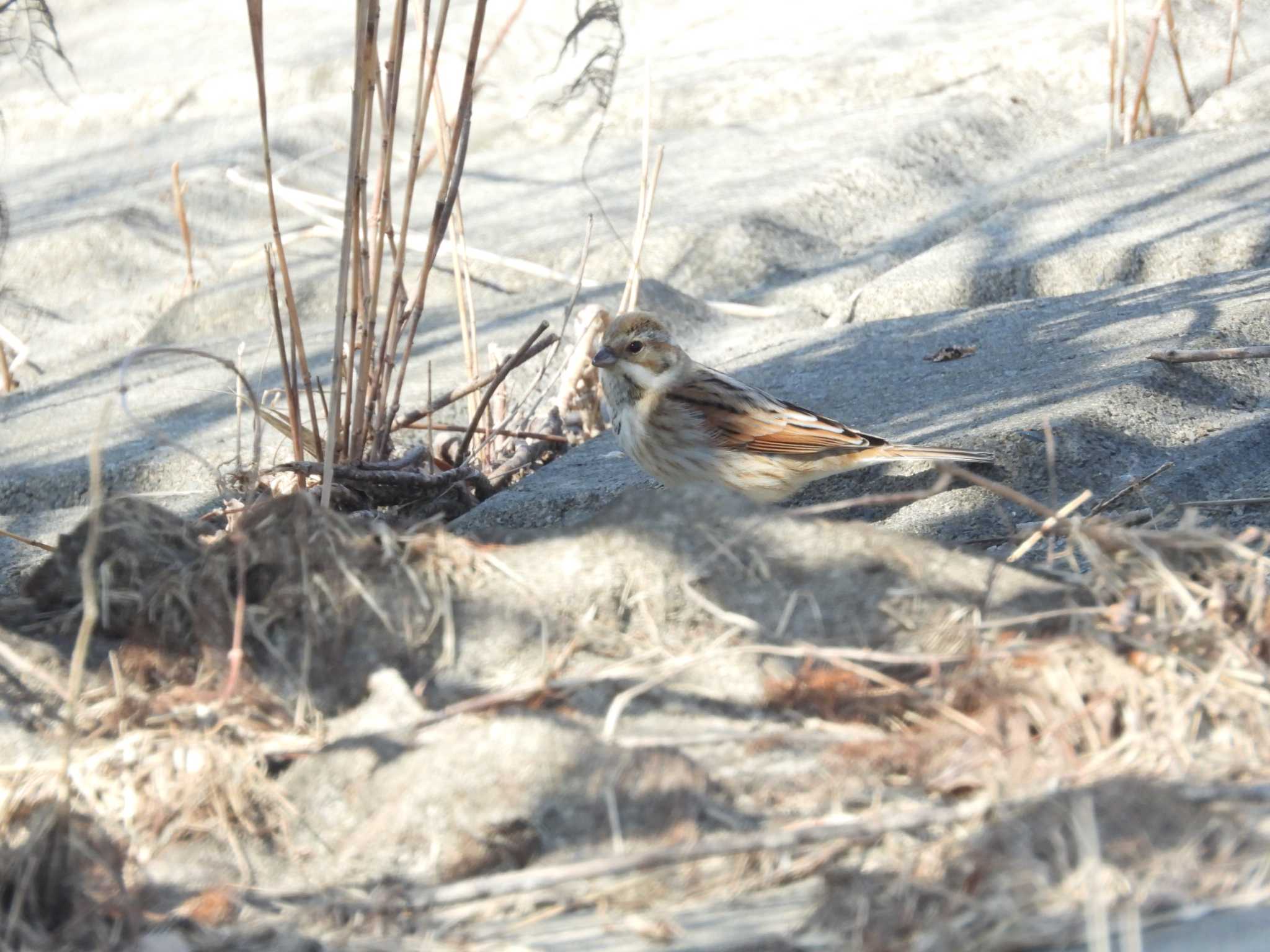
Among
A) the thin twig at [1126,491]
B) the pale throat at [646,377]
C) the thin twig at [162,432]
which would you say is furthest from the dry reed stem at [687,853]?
the pale throat at [646,377]

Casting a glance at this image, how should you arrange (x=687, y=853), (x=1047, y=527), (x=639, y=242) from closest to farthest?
(x=687, y=853)
(x=1047, y=527)
(x=639, y=242)

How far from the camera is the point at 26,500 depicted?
480 cm

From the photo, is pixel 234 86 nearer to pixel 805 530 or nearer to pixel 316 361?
pixel 316 361

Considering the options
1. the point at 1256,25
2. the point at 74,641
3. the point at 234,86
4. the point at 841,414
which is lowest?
the point at 841,414

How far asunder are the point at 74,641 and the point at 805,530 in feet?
4.29

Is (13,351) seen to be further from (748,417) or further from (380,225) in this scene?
(748,417)

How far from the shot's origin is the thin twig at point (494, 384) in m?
4.16

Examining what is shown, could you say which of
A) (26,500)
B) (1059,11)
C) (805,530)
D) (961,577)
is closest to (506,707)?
(805,530)

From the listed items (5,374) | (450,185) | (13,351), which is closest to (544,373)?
(450,185)

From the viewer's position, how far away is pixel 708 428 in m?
4.50

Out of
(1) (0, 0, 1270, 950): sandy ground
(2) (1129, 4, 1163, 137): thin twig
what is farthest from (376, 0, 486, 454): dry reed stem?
(2) (1129, 4, 1163, 137): thin twig

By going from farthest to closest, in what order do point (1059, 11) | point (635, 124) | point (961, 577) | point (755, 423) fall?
point (1059, 11)
point (635, 124)
point (755, 423)
point (961, 577)

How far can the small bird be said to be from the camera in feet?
14.3

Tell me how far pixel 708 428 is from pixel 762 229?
96.2 inches
